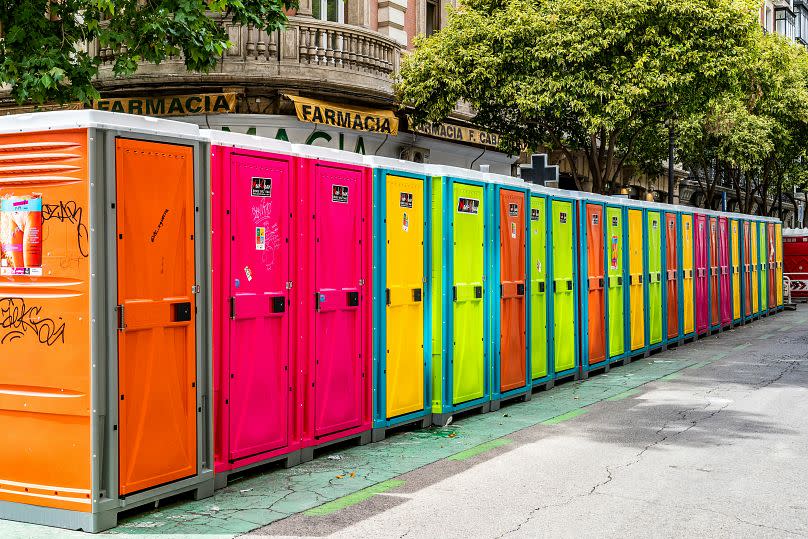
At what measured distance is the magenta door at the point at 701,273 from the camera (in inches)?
781

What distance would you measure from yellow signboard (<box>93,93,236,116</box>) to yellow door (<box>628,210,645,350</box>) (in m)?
7.52

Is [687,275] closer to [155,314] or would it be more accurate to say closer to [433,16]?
[433,16]

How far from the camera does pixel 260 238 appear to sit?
24.7 ft

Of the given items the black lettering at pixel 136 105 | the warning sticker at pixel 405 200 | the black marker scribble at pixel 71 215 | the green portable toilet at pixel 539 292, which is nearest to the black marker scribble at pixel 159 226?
the black marker scribble at pixel 71 215

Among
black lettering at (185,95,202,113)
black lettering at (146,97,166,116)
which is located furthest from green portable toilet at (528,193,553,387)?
black lettering at (146,97,166,116)

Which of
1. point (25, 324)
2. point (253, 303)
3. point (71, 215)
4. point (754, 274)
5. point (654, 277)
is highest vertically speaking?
point (71, 215)

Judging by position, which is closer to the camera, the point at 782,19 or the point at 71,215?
Result: the point at 71,215

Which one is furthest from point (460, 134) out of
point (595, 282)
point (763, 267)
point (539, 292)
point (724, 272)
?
point (539, 292)

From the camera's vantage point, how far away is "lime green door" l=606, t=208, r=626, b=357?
49.1 ft

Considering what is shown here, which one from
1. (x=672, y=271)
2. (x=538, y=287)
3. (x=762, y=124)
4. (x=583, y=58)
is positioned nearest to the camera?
(x=538, y=287)

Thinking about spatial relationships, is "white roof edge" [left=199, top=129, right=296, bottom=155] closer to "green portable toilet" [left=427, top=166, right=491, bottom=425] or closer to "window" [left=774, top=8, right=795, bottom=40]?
"green portable toilet" [left=427, top=166, right=491, bottom=425]

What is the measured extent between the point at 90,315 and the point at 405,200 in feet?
13.4

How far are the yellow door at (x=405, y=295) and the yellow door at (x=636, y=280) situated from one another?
6991 mm

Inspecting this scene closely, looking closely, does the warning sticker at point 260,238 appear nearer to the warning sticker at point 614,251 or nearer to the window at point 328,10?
the warning sticker at point 614,251
